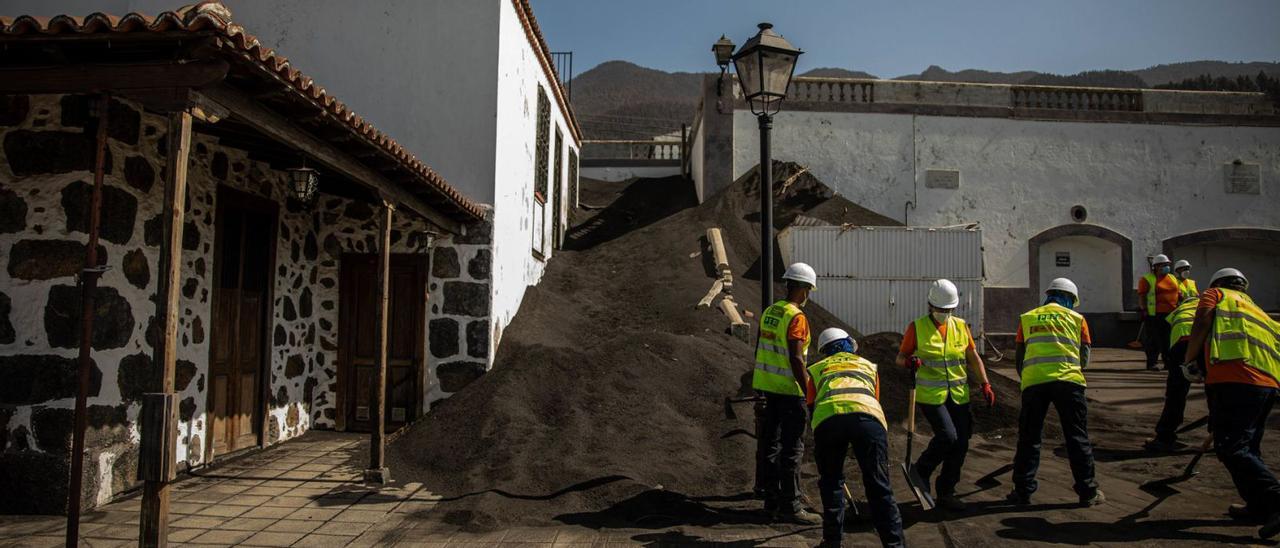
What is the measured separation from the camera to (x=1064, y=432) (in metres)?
6.00

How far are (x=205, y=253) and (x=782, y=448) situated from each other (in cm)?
546

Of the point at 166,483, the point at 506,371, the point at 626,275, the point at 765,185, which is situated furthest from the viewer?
the point at 626,275

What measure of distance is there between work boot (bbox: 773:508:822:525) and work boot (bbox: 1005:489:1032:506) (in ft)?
5.26

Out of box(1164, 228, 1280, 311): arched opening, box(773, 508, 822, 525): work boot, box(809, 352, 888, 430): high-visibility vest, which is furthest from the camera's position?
box(1164, 228, 1280, 311): arched opening

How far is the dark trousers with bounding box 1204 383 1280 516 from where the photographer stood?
517 centimetres

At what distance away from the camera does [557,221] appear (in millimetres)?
15695

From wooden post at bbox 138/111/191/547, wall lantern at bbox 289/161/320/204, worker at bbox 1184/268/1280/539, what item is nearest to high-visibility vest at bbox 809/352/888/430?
worker at bbox 1184/268/1280/539

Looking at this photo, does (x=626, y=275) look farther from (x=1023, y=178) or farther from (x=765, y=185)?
(x=1023, y=178)

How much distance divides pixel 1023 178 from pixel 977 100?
2271 millimetres

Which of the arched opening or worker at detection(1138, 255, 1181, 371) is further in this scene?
the arched opening

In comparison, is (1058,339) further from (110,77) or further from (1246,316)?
(110,77)

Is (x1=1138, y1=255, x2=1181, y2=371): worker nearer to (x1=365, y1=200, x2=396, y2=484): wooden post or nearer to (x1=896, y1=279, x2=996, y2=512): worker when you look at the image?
(x1=896, y1=279, x2=996, y2=512): worker

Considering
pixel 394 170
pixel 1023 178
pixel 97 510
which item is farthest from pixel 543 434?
pixel 1023 178

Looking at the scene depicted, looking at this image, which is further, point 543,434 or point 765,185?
point 543,434
